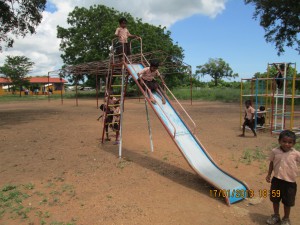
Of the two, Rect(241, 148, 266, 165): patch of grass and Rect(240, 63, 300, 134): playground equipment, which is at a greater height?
Rect(240, 63, 300, 134): playground equipment

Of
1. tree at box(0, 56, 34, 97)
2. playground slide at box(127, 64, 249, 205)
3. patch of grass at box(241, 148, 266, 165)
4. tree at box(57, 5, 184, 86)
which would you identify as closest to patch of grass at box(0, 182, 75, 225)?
playground slide at box(127, 64, 249, 205)

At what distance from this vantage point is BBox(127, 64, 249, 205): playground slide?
423 cm

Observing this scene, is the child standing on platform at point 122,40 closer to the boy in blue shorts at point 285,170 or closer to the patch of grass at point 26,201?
the patch of grass at point 26,201

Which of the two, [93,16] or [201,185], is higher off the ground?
[93,16]

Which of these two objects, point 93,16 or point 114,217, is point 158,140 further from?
point 93,16

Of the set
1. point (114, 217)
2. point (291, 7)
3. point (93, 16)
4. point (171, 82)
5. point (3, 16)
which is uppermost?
point (93, 16)

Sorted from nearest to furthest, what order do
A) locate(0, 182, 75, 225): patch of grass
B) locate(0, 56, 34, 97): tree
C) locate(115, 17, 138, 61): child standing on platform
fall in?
1. locate(0, 182, 75, 225): patch of grass
2. locate(115, 17, 138, 61): child standing on platform
3. locate(0, 56, 34, 97): tree

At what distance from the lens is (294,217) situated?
3.68 metres

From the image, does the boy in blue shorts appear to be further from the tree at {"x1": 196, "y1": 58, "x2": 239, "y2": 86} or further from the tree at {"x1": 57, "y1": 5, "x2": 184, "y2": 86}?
the tree at {"x1": 196, "y1": 58, "x2": 239, "y2": 86}

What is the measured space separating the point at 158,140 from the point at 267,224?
5.09 m

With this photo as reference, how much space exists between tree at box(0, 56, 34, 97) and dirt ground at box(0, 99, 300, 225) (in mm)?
36971

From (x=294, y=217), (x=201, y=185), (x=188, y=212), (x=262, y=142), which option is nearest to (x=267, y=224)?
(x=294, y=217)

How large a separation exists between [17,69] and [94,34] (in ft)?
57.5

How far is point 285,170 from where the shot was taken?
330 cm
